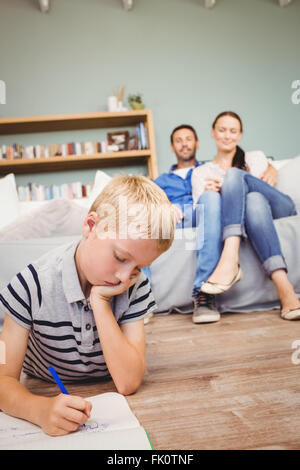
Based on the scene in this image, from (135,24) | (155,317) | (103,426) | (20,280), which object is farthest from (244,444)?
(135,24)

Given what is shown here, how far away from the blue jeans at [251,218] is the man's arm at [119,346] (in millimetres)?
814

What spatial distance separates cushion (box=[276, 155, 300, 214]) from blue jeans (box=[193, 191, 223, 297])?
2.17 feet

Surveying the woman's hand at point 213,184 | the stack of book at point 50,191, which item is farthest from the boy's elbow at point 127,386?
the stack of book at point 50,191

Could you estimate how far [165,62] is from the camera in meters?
3.70

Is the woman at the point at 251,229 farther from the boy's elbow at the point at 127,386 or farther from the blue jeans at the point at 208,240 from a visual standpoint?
the boy's elbow at the point at 127,386

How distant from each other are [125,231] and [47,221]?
968 mm

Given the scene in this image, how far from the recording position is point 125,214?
2.06 ft

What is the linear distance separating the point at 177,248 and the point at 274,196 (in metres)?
0.47

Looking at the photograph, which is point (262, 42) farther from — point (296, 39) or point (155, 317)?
point (155, 317)

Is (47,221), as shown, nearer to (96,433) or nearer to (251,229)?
(251,229)

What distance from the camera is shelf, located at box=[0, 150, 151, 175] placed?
3.29 metres

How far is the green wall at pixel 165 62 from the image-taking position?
11.8 ft

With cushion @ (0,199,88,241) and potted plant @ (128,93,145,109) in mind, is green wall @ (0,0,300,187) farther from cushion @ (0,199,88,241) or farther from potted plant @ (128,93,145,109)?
cushion @ (0,199,88,241)
